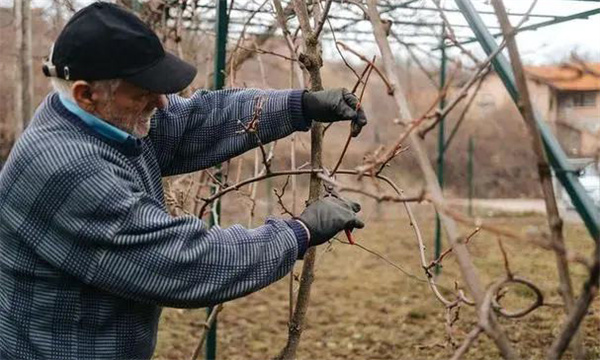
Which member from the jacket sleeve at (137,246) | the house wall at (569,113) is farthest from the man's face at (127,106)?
the house wall at (569,113)

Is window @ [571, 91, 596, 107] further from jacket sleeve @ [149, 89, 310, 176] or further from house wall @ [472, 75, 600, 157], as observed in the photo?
jacket sleeve @ [149, 89, 310, 176]

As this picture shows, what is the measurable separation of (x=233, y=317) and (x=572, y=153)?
169 inches

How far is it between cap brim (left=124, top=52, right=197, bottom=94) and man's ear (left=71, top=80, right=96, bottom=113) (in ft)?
0.31

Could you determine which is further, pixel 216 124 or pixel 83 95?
pixel 216 124

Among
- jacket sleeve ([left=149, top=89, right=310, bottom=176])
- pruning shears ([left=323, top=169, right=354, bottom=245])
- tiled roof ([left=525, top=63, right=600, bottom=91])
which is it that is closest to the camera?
tiled roof ([left=525, top=63, right=600, bottom=91])

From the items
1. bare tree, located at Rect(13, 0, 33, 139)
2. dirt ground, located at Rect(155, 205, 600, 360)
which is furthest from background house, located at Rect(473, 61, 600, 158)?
bare tree, located at Rect(13, 0, 33, 139)

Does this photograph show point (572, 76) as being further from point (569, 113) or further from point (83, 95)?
point (83, 95)

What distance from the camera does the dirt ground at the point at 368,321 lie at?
4.84 metres

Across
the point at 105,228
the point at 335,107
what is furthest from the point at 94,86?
the point at 335,107

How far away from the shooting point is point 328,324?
5625 mm

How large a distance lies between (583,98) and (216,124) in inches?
38.0

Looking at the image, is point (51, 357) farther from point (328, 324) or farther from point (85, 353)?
point (328, 324)

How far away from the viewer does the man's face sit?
63.3 inches

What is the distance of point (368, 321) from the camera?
5699 mm
